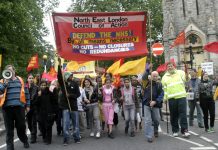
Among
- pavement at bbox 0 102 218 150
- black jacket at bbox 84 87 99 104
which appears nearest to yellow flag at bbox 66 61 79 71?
black jacket at bbox 84 87 99 104

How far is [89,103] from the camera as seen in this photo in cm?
1201

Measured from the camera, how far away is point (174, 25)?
140 feet

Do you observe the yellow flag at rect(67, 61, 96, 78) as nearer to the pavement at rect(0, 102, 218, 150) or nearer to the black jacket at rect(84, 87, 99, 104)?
the black jacket at rect(84, 87, 99, 104)

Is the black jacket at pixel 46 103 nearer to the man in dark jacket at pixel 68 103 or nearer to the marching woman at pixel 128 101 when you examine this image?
the man in dark jacket at pixel 68 103

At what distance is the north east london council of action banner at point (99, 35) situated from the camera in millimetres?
10531

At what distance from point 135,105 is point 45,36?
2770cm

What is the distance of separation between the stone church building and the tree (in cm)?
350

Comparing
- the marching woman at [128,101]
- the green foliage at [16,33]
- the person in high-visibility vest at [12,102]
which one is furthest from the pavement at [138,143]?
the green foliage at [16,33]

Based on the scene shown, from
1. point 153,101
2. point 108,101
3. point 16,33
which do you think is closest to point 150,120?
point 153,101

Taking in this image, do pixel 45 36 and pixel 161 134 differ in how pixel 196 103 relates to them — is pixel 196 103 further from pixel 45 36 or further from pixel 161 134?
pixel 45 36

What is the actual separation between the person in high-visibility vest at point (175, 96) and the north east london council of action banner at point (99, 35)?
999mm

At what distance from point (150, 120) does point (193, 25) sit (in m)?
32.3

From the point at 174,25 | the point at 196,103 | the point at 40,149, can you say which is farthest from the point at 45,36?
the point at 40,149

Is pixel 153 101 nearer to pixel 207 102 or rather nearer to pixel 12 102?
pixel 207 102
